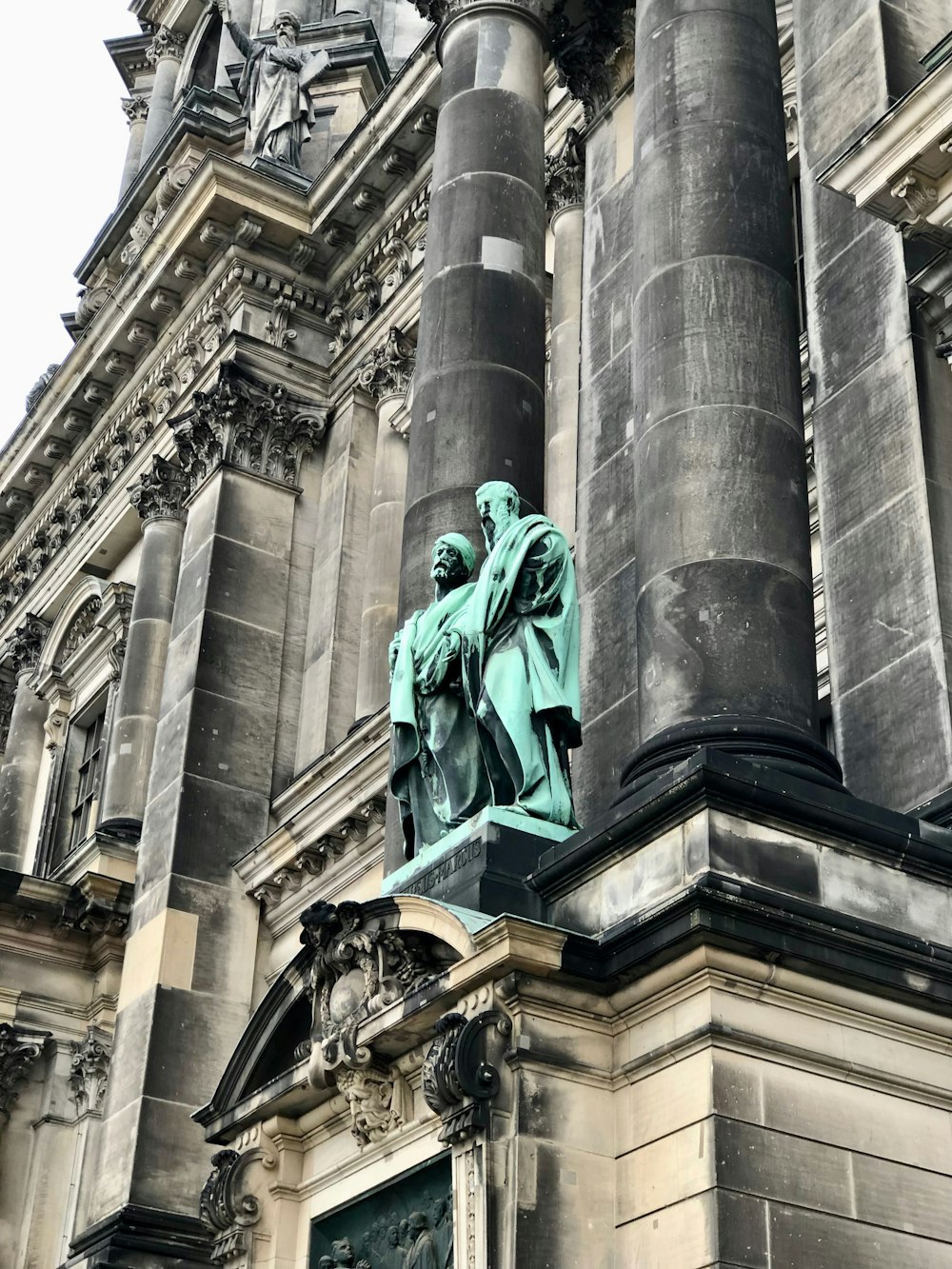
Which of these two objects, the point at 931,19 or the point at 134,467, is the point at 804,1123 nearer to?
the point at 931,19

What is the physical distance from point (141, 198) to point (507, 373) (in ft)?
72.6

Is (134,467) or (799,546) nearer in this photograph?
(799,546)

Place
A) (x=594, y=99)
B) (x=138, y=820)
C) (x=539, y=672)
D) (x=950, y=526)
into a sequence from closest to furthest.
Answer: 1. (x=539, y=672)
2. (x=950, y=526)
3. (x=594, y=99)
4. (x=138, y=820)

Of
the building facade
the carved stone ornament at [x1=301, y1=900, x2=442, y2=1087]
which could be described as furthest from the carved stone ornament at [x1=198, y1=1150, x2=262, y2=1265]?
the carved stone ornament at [x1=301, y1=900, x2=442, y2=1087]

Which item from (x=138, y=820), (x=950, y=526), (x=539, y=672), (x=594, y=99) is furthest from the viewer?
(x=138, y=820)

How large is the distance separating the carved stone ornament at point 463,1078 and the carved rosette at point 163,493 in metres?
19.7

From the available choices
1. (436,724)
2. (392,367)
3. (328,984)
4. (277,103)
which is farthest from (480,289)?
(277,103)

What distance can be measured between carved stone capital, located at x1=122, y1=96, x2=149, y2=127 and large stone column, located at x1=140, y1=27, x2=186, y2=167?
1.45 ft

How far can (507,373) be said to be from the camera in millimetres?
14734

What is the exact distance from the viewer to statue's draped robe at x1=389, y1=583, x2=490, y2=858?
1155 centimetres

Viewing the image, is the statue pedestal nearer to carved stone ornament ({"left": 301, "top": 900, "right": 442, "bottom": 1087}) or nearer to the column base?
carved stone ornament ({"left": 301, "top": 900, "right": 442, "bottom": 1087})

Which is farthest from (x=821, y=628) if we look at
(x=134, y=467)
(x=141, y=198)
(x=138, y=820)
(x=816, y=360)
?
(x=141, y=198)

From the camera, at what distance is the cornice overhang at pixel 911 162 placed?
1247 cm

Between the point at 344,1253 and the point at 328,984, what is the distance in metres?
1.49
